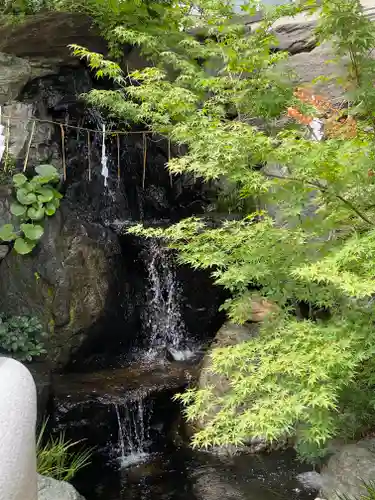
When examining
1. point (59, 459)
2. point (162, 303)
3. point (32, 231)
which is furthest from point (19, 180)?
point (59, 459)

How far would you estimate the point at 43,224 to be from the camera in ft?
21.4

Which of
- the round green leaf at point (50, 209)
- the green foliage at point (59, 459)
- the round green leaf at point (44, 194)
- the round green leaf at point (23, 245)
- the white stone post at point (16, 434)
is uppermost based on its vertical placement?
the white stone post at point (16, 434)

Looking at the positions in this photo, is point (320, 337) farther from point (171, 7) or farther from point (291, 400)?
point (171, 7)

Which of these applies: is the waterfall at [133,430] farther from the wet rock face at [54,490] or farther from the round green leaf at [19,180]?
the round green leaf at [19,180]

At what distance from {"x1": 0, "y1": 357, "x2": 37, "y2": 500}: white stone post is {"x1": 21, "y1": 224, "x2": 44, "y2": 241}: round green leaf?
4.60m

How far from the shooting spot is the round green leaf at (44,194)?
6363mm

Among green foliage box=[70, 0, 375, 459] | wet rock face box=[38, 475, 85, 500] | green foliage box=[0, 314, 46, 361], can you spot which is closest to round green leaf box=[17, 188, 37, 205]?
green foliage box=[0, 314, 46, 361]

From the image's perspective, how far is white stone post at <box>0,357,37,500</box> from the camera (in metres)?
1.64

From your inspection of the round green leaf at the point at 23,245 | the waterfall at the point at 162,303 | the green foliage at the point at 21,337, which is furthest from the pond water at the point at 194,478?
the round green leaf at the point at 23,245

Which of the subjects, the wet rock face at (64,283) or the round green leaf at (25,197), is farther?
the wet rock face at (64,283)

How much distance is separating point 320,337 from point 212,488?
9.25 feet

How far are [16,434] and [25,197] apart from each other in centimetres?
502

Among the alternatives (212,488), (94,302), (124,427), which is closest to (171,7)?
(94,302)

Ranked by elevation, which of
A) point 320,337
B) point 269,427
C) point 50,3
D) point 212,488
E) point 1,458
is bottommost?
point 212,488
